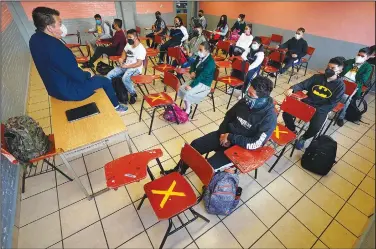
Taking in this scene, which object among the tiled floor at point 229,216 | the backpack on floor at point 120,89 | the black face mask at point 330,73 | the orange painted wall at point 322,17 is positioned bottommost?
the tiled floor at point 229,216

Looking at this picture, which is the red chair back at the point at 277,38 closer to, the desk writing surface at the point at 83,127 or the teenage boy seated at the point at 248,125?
the teenage boy seated at the point at 248,125

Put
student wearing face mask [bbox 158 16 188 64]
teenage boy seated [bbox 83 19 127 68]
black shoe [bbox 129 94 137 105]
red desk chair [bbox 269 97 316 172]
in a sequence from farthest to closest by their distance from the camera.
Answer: student wearing face mask [bbox 158 16 188 64], teenage boy seated [bbox 83 19 127 68], black shoe [bbox 129 94 137 105], red desk chair [bbox 269 97 316 172]

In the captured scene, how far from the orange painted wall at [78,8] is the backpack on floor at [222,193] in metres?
8.53

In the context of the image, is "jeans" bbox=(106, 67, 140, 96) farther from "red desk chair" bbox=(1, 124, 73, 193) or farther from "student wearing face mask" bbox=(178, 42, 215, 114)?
"red desk chair" bbox=(1, 124, 73, 193)

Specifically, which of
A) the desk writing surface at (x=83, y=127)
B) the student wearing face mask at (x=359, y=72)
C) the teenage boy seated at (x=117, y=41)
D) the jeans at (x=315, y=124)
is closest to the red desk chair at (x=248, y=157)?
the desk writing surface at (x=83, y=127)

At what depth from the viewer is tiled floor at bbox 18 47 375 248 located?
1.99m

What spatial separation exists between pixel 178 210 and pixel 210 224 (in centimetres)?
67

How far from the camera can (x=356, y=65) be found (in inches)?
150

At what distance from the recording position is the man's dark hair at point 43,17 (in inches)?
81.0

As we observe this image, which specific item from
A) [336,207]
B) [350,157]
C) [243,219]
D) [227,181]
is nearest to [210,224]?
[243,219]

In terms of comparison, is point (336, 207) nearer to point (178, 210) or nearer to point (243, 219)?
point (243, 219)

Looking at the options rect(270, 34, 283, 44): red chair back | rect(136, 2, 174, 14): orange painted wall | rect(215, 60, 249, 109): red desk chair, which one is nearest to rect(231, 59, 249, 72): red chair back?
rect(215, 60, 249, 109): red desk chair

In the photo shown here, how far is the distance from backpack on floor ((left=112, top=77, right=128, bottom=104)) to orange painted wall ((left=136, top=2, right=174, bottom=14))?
20.4ft

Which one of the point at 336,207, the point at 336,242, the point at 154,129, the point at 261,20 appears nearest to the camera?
the point at 336,242
